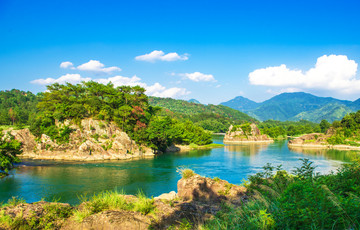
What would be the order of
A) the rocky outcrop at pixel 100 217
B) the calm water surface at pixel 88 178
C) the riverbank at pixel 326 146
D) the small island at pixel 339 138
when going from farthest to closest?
the small island at pixel 339 138 < the riverbank at pixel 326 146 < the calm water surface at pixel 88 178 < the rocky outcrop at pixel 100 217

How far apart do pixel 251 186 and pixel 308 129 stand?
434 feet

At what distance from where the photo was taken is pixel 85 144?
4125cm

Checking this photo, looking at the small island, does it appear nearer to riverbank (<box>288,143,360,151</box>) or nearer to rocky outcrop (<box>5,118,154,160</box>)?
riverbank (<box>288,143,360,151</box>)

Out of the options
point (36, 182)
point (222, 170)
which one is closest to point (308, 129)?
point (222, 170)

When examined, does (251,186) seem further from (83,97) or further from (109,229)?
(83,97)

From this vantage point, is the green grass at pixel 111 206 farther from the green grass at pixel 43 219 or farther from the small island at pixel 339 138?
the small island at pixel 339 138

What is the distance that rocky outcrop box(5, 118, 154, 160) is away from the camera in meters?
41.1

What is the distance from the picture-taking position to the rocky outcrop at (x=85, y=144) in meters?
41.1

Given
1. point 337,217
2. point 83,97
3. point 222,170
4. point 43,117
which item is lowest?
point 222,170

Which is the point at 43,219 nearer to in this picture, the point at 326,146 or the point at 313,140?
the point at 326,146

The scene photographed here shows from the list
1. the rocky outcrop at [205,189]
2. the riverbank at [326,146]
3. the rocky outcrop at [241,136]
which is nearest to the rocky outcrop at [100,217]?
the rocky outcrop at [205,189]

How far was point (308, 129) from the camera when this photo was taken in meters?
124

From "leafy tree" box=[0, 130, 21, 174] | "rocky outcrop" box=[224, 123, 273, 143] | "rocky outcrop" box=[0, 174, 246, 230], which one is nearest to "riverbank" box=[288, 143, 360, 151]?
"rocky outcrop" box=[224, 123, 273, 143]

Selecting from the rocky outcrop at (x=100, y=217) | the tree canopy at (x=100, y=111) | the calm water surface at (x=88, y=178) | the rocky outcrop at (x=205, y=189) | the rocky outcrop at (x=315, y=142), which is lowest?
the calm water surface at (x=88, y=178)
